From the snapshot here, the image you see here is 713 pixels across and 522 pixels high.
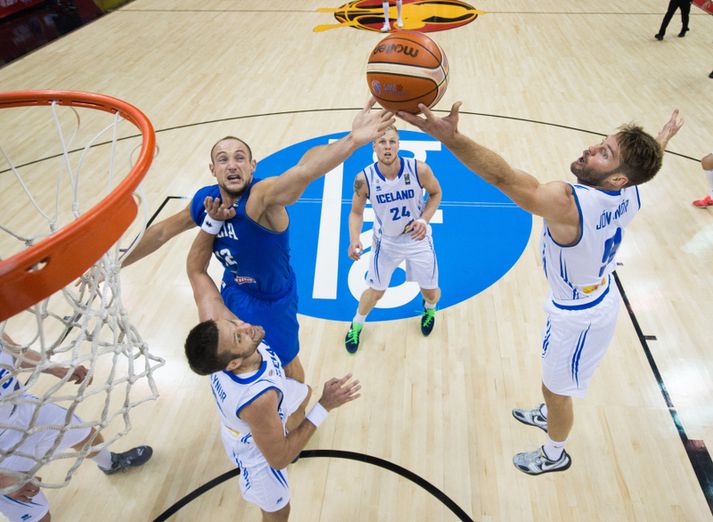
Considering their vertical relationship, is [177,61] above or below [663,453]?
above

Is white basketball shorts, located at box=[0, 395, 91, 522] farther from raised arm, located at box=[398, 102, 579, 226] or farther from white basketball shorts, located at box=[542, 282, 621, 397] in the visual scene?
white basketball shorts, located at box=[542, 282, 621, 397]

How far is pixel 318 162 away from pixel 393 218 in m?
1.45

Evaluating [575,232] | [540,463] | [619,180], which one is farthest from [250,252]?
[540,463]

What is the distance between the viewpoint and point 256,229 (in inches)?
105

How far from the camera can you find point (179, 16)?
12062 mm

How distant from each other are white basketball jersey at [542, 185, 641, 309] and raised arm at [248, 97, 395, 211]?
998 millimetres

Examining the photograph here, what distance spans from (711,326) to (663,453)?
1.47 metres

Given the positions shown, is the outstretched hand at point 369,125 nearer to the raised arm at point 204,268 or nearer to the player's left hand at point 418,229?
the raised arm at point 204,268

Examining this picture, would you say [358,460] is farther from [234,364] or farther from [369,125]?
[369,125]

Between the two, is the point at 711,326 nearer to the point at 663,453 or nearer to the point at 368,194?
the point at 663,453

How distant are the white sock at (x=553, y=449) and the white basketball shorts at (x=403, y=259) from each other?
4.73 ft

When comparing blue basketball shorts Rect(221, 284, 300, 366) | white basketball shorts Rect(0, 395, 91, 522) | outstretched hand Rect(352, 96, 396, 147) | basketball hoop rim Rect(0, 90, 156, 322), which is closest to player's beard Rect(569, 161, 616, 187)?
outstretched hand Rect(352, 96, 396, 147)

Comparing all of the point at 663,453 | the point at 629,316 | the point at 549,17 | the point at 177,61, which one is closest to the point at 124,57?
the point at 177,61

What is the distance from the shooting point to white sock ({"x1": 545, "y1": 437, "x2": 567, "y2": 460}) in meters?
3.00
